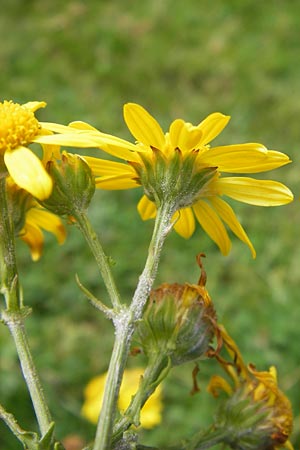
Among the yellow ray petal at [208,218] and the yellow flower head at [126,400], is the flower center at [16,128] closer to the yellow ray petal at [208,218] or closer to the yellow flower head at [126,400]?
the yellow ray petal at [208,218]

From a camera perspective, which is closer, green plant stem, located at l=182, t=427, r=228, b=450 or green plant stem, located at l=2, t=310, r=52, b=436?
green plant stem, located at l=2, t=310, r=52, b=436

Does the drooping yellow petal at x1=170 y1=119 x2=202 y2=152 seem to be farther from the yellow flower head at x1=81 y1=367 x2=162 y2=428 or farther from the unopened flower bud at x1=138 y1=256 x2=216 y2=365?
the yellow flower head at x1=81 y1=367 x2=162 y2=428

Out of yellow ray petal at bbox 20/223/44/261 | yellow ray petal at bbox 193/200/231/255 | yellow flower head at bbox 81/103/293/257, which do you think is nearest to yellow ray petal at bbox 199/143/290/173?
yellow flower head at bbox 81/103/293/257

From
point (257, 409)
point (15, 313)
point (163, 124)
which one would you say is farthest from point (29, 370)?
point (163, 124)

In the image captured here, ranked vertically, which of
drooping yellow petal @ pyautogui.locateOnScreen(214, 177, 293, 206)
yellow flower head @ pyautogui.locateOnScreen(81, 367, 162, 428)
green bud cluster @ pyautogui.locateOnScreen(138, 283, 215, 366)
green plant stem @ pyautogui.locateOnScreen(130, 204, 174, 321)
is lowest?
yellow flower head @ pyautogui.locateOnScreen(81, 367, 162, 428)

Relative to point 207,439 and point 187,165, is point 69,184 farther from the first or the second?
point 207,439

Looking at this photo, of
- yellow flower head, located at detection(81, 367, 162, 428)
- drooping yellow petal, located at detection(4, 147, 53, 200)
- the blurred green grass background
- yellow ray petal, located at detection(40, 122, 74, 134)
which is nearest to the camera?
drooping yellow petal, located at detection(4, 147, 53, 200)

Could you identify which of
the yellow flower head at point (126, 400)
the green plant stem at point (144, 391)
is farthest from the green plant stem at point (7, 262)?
the yellow flower head at point (126, 400)
